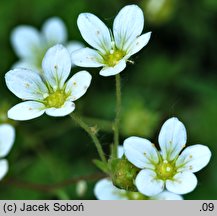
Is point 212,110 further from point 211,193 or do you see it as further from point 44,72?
point 44,72

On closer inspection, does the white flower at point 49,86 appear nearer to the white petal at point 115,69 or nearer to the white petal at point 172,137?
the white petal at point 115,69

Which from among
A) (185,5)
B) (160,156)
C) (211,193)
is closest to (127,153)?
(160,156)

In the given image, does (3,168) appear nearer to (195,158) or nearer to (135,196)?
(135,196)

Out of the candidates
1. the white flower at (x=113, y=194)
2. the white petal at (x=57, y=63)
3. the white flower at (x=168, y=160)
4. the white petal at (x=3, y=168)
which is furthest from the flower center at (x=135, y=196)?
the white petal at (x=57, y=63)

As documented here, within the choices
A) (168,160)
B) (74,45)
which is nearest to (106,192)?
(168,160)

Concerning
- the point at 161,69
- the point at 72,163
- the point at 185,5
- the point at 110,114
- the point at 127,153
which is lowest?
the point at 127,153
